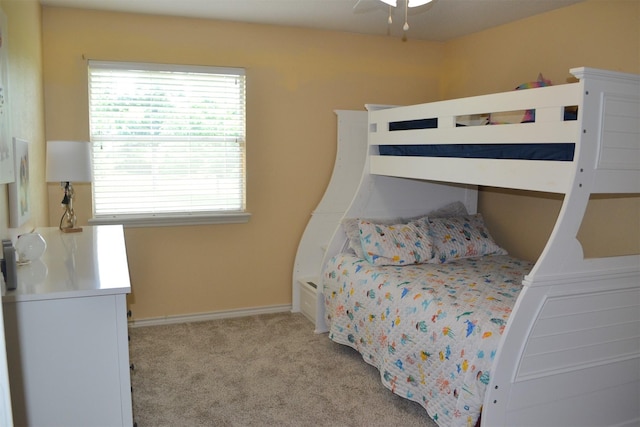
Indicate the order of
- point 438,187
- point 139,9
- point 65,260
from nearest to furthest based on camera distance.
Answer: point 65,260
point 139,9
point 438,187

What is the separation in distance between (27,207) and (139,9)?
1562 millimetres

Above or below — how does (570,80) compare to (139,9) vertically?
below

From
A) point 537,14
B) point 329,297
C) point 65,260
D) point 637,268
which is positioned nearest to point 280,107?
point 329,297

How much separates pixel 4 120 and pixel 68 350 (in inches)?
40.8

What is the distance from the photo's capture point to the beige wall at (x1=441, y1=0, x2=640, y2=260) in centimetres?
293

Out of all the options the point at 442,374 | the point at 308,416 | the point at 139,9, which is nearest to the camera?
the point at 442,374

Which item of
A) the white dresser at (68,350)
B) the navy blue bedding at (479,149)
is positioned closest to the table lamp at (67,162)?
the white dresser at (68,350)

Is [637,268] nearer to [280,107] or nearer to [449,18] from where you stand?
[449,18]

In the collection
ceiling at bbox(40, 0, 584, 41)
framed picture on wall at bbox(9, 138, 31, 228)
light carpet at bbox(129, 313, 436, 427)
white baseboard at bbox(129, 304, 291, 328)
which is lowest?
light carpet at bbox(129, 313, 436, 427)

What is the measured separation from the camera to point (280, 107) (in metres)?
3.89

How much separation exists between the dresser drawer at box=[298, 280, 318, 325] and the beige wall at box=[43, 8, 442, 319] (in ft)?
0.53

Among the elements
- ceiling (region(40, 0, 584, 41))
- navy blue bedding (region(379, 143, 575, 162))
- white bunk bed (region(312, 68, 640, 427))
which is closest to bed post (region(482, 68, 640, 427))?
white bunk bed (region(312, 68, 640, 427))

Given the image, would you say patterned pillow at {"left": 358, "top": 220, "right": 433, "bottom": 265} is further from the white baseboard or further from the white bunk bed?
the white baseboard

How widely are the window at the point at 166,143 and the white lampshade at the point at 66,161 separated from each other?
2.24 ft
